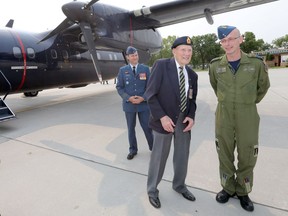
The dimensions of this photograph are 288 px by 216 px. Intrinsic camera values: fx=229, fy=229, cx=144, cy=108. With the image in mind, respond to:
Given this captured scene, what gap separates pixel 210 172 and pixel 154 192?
3.14ft

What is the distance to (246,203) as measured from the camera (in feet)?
7.42

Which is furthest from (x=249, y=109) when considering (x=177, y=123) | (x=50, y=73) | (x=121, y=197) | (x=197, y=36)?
(x=197, y=36)

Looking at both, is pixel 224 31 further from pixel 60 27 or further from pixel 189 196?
pixel 60 27

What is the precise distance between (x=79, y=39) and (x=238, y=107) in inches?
300

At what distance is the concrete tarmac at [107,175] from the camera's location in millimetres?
2340

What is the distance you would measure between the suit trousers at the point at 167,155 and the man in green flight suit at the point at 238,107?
1.22 ft

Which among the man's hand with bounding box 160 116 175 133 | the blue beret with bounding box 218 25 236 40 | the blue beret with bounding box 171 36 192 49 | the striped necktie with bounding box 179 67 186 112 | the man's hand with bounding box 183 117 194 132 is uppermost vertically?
the blue beret with bounding box 218 25 236 40

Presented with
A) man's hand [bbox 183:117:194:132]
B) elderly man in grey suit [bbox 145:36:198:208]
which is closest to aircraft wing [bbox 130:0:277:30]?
elderly man in grey suit [bbox 145:36:198:208]

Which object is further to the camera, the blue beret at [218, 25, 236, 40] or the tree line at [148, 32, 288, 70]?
the tree line at [148, 32, 288, 70]

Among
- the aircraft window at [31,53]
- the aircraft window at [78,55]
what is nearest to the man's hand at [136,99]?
the aircraft window at [31,53]

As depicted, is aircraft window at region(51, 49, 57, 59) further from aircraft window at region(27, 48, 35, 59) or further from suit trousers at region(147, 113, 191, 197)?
suit trousers at region(147, 113, 191, 197)

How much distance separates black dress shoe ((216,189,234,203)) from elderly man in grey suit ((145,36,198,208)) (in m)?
0.27

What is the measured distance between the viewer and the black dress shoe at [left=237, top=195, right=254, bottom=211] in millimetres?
2218

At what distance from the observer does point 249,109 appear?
2.20 meters
